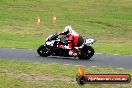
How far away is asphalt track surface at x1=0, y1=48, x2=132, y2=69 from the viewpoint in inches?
812

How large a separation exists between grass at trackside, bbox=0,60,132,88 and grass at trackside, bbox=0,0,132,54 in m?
15.2

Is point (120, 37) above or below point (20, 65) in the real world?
below

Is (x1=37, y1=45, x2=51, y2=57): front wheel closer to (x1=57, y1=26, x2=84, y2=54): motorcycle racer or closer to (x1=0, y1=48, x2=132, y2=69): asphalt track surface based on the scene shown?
(x1=0, y1=48, x2=132, y2=69): asphalt track surface

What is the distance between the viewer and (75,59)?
72.6 ft

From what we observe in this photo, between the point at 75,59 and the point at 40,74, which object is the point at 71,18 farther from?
the point at 40,74

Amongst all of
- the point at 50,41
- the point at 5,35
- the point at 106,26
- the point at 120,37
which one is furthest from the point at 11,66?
the point at 106,26

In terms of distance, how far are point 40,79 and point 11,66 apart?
9.34 feet

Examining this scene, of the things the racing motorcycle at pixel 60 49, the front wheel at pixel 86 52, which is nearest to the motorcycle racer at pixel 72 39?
the racing motorcycle at pixel 60 49

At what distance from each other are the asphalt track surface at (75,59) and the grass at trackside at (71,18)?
10243 mm

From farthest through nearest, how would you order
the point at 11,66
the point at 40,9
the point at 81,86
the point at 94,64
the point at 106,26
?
the point at 40,9, the point at 106,26, the point at 94,64, the point at 11,66, the point at 81,86

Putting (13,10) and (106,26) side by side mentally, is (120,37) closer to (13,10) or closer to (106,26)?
(106,26)

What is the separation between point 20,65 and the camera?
60.8 ft

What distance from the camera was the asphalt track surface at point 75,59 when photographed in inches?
812

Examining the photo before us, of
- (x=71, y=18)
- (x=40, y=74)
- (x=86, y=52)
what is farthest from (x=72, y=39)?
(x=71, y=18)
